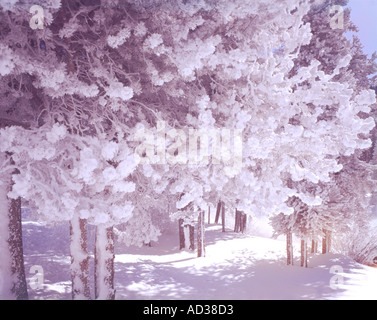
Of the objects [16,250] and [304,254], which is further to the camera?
[304,254]

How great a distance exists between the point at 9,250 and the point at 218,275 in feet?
26.1

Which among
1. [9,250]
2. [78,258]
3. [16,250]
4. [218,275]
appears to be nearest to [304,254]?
[218,275]

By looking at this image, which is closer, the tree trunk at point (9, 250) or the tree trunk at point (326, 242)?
the tree trunk at point (9, 250)

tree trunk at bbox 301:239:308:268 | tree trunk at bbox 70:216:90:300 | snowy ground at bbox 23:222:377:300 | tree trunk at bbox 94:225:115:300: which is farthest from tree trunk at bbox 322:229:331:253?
tree trunk at bbox 70:216:90:300

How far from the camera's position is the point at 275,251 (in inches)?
659

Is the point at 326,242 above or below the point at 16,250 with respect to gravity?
below

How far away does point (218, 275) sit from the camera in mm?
12227

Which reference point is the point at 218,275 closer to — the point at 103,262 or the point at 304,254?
the point at 304,254

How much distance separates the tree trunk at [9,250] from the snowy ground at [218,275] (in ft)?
3.42

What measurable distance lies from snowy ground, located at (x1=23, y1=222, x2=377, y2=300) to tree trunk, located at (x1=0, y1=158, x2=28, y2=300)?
104 centimetres

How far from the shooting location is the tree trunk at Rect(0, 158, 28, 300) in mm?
6508

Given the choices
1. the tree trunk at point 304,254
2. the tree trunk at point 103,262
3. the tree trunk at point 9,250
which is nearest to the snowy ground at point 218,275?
the tree trunk at point 304,254

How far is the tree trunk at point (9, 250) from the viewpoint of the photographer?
21.4 feet

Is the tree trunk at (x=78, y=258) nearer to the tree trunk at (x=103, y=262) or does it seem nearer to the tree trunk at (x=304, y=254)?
the tree trunk at (x=103, y=262)
